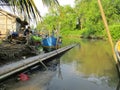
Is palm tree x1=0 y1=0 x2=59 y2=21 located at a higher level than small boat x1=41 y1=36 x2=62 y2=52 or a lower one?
higher

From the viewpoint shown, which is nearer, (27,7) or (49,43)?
(27,7)

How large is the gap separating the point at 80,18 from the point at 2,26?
55412mm

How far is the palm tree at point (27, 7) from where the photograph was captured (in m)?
3.22

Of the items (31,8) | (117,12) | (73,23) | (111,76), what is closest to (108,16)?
(117,12)

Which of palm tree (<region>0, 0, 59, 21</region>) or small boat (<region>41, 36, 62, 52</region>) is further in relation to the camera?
small boat (<region>41, 36, 62, 52</region>)

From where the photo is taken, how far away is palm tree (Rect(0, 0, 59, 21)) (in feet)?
10.6

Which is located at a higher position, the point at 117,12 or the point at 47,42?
the point at 117,12

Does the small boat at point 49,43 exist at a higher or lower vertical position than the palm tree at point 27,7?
lower

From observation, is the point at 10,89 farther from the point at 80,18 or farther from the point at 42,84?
the point at 80,18

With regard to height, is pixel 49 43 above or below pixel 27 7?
below

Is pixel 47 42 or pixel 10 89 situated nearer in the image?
pixel 10 89

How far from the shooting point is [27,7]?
328 cm

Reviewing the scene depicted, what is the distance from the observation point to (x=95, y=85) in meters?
10.8

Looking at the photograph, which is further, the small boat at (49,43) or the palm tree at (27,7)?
the small boat at (49,43)
